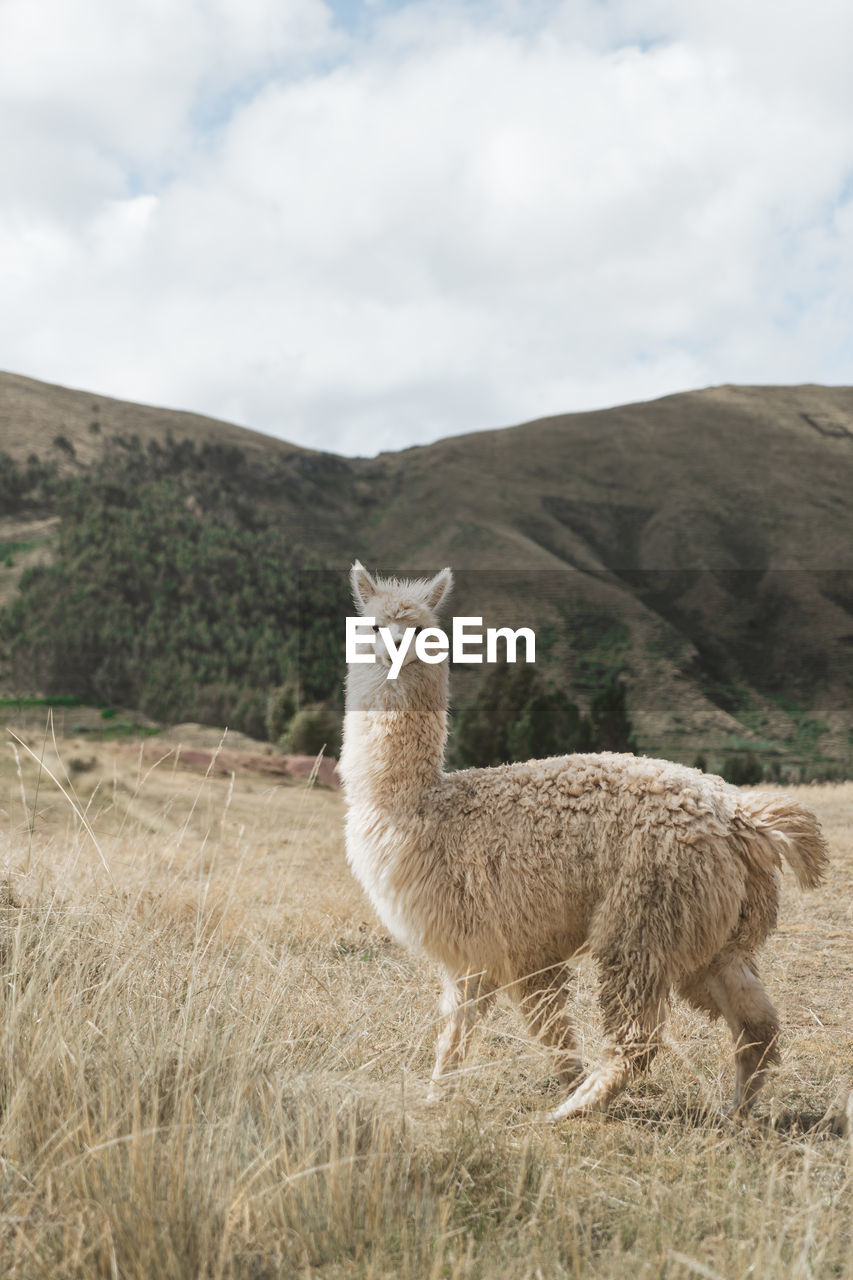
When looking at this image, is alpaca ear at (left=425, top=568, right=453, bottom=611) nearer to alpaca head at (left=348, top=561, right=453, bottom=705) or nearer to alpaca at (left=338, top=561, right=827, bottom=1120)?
alpaca head at (left=348, top=561, right=453, bottom=705)

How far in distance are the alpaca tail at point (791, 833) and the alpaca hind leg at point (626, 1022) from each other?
0.65 meters

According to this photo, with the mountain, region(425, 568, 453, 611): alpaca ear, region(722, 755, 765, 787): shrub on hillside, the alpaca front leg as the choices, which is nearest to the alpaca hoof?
the alpaca front leg

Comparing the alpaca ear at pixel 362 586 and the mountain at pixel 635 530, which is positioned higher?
the mountain at pixel 635 530

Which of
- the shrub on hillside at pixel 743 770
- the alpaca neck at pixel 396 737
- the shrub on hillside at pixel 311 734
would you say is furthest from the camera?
the shrub on hillside at pixel 743 770

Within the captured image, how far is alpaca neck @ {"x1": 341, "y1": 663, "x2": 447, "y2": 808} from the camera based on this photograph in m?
4.09

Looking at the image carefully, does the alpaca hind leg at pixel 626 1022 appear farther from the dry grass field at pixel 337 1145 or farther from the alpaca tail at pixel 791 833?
the alpaca tail at pixel 791 833

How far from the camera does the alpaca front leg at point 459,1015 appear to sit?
3.80 metres

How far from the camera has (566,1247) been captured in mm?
2477

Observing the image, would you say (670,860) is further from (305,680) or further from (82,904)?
(305,680)

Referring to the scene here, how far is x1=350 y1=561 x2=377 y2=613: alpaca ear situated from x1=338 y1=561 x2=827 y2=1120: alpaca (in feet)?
1.36

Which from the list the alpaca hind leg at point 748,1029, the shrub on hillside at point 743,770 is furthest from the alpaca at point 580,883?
the shrub on hillside at point 743,770

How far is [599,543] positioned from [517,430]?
25652 mm

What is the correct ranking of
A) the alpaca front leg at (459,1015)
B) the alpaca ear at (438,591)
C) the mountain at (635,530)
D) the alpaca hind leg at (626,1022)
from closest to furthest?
the alpaca hind leg at (626,1022), the alpaca front leg at (459,1015), the alpaca ear at (438,591), the mountain at (635,530)

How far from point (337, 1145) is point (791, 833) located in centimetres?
198
